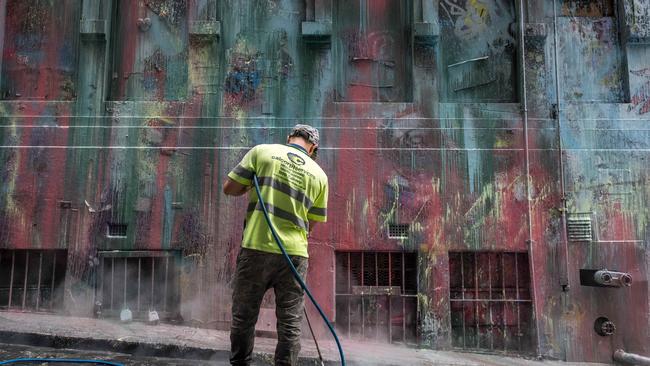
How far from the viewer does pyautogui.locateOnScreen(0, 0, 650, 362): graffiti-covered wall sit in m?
6.04

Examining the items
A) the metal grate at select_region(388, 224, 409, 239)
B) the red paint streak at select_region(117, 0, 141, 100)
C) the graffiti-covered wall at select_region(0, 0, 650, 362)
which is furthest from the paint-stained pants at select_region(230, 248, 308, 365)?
the red paint streak at select_region(117, 0, 141, 100)

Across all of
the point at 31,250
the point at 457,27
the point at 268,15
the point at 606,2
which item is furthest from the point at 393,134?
the point at 31,250

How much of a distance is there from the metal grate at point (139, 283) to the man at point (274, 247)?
2.72 meters

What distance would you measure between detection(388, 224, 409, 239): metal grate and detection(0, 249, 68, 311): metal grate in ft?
12.8

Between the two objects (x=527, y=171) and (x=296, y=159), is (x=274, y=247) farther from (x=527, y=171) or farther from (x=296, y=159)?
(x=527, y=171)

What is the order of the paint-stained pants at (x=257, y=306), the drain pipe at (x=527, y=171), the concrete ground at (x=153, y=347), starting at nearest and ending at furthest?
the paint-stained pants at (x=257, y=306) < the concrete ground at (x=153, y=347) < the drain pipe at (x=527, y=171)

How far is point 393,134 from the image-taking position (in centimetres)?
630

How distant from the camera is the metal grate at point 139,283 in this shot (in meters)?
6.05

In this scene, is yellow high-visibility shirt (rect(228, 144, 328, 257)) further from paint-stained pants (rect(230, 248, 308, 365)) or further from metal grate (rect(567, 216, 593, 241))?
metal grate (rect(567, 216, 593, 241))

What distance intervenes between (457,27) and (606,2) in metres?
1.94

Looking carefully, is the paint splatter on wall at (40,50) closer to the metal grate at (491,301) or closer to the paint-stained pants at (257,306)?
the paint-stained pants at (257,306)

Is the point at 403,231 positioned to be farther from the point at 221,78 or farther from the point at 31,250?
the point at 31,250

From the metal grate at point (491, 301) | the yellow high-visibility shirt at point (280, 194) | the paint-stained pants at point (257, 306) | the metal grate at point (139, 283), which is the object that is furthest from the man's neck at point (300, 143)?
the metal grate at point (491, 301)

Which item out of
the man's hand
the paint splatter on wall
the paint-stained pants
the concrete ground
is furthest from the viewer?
the paint splatter on wall
